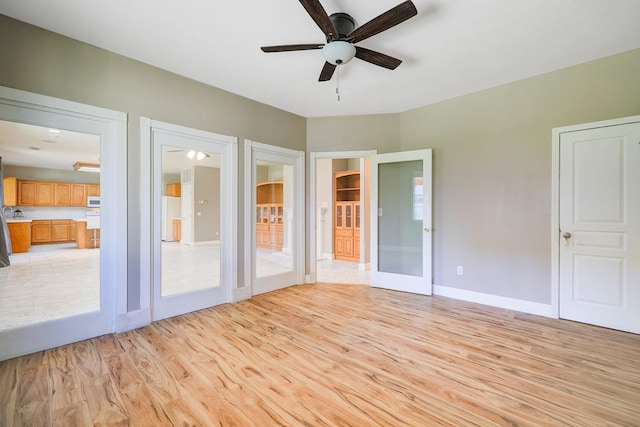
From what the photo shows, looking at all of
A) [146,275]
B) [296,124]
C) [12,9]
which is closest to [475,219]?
[296,124]

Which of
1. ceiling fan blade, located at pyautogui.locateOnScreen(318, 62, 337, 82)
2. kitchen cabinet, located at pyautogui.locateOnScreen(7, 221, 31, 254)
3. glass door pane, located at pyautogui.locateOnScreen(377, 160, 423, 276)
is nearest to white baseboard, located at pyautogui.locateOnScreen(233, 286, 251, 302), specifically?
glass door pane, located at pyautogui.locateOnScreen(377, 160, 423, 276)

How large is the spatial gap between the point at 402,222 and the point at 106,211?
3.69m

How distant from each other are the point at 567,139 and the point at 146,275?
15.5 ft

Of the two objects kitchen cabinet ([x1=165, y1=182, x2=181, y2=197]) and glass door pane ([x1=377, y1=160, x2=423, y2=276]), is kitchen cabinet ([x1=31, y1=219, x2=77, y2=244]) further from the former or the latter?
glass door pane ([x1=377, y1=160, x2=423, y2=276])

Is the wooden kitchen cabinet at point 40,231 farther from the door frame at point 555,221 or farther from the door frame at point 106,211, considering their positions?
the door frame at point 555,221

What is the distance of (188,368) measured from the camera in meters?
2.13

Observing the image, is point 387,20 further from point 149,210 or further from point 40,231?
point 40,231

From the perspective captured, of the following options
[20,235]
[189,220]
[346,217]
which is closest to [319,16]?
[189,220]

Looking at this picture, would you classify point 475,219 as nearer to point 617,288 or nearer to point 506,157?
point 506,157

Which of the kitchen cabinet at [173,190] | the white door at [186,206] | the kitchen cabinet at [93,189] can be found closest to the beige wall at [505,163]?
the white door at [186,206]

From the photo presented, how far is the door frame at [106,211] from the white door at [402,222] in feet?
10.6

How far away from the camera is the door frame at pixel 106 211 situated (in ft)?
7.97

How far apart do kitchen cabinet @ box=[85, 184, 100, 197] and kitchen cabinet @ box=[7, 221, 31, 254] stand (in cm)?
80

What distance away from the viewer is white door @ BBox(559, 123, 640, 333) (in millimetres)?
2730
